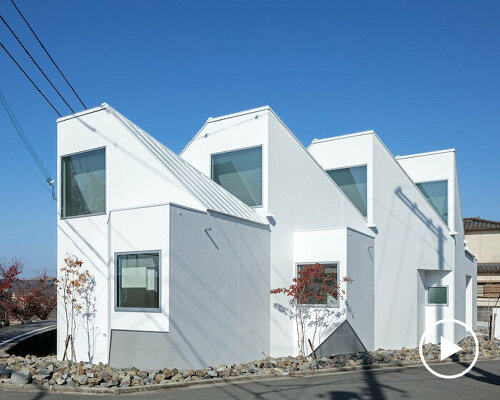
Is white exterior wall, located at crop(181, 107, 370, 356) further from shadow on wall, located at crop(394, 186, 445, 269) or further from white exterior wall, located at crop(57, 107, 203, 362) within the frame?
shadow on wall, located at crop(394, 186, 445, 269)

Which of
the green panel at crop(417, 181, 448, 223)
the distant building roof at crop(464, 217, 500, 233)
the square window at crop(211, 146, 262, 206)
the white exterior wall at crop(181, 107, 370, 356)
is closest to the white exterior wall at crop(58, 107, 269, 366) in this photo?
the white exterior wall at crop(181, 107, 370, 356)

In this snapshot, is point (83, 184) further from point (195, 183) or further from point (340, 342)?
point (340, 342)

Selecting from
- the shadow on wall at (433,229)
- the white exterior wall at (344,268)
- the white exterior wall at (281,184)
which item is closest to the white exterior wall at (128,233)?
the white exterior wall at (281,184)

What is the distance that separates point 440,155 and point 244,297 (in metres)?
12.5

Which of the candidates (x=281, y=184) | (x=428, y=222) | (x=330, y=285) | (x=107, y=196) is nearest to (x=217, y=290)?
(x=107, y=196)

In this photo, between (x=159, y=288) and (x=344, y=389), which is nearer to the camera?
(x=344, y=389)

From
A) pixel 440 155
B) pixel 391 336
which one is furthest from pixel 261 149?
pixel 440 155

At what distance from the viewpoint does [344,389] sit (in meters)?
9.77

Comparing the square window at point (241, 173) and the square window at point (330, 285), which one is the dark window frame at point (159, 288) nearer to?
the square window at point (241, 173)

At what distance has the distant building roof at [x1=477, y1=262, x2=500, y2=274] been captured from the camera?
3363cm

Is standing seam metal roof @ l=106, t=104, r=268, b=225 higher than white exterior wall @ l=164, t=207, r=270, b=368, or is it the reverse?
standing seam metal roof @ l=106, t=104, r=268, b=225

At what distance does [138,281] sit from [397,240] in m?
11.0

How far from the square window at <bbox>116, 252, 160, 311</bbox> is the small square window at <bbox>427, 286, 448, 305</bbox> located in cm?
1403

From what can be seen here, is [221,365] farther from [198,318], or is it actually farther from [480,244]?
[480,244]
